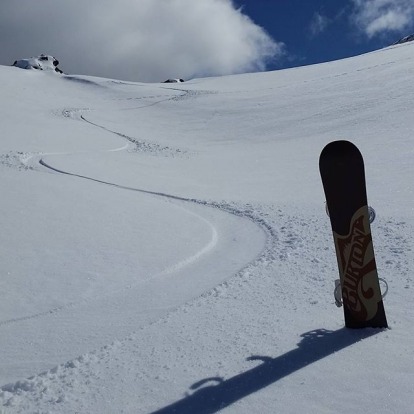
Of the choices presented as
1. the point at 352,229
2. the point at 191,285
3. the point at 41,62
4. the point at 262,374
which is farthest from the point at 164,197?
the point at 41,62

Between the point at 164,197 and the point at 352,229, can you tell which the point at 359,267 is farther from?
the point at 164,197

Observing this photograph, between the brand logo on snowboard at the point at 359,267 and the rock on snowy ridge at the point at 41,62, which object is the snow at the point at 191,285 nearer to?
the brand logo on snowboard at the point at 359,267

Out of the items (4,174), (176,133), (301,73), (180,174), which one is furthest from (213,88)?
(4,174)

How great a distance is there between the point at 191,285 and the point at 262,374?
247 centimetres

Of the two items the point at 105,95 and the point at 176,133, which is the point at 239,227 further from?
the point at 105,95

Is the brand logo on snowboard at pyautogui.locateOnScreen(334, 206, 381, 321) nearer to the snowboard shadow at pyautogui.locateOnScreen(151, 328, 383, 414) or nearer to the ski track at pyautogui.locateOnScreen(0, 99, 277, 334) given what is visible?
the snowboard shadow at pyautogui.locateOnScreen(151, 328, 383, 414)

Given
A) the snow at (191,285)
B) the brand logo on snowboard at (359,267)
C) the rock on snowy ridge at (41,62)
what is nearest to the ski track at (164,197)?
the snow at (191,285)

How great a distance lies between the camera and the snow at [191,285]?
3316 mm

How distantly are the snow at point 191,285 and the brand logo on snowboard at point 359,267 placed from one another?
237 mm

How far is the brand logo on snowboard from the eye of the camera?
386 cm

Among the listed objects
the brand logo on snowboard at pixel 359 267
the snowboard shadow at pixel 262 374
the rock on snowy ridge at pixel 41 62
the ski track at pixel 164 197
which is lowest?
the snowboard shadow at pixel 262 374

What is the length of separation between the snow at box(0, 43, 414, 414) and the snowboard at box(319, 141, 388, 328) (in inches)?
9.3

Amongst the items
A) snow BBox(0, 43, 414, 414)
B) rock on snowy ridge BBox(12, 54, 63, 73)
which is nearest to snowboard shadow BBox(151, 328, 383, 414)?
snow BBox(0, 43, 414, 414)

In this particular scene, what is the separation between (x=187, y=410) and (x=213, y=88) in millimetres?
37339
